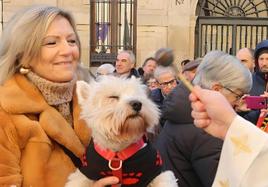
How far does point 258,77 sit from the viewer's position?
20.9 ft

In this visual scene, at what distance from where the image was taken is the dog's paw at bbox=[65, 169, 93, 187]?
267 cm

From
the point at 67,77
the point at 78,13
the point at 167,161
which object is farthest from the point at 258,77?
the point at 78,13

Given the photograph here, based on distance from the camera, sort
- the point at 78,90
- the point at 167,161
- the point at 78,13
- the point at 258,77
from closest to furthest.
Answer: the point at 78,90 → the point at 167,161 → the point at 258,77 → the point at 78,13

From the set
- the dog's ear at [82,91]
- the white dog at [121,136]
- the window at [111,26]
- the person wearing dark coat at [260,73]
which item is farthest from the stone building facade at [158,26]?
the white dog at [121,136]

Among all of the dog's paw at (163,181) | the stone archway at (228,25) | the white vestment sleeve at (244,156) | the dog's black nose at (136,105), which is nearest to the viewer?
the white vestment sleeve at (244,156)

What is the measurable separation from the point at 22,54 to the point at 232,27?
12.4 meters

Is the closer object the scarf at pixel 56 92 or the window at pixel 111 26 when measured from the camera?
the scarf at pixel 56 92

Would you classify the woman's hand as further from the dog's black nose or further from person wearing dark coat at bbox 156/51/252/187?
person wearing dark coat at bbox 156/51/252/187

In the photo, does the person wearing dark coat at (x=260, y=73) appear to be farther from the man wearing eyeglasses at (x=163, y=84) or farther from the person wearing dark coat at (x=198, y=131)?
the person wearing dark coat at (x=198, y=131)

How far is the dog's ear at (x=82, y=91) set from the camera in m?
2.76

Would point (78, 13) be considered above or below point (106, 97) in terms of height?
above

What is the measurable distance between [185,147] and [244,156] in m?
1.23

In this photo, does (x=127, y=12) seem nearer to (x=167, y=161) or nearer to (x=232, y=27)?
(x=232, y=27)

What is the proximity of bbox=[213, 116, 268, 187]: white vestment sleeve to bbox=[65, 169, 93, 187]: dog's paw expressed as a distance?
3.22 feet
